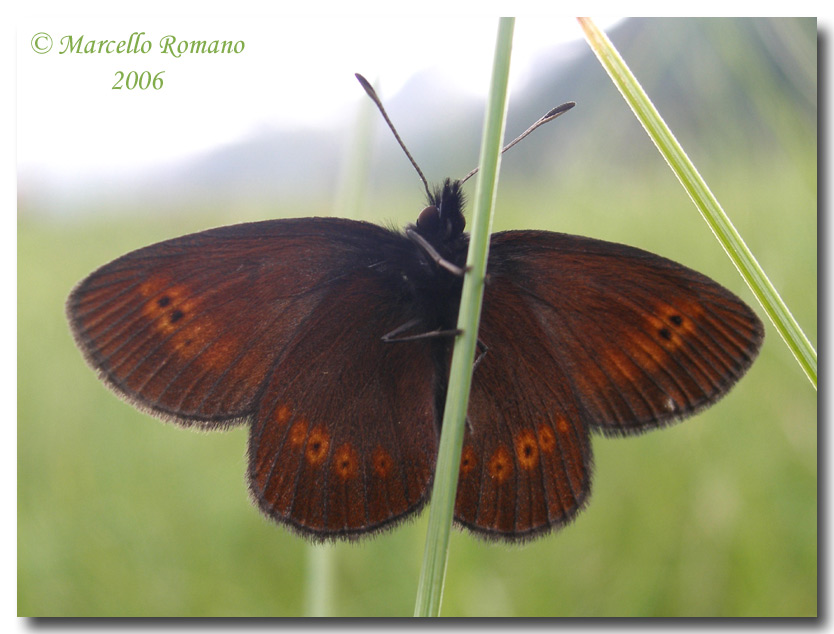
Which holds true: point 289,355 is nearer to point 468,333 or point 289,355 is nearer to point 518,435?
point 518,435

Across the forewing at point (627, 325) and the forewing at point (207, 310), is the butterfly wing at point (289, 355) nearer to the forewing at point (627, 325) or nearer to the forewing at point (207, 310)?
the forewing at point (207, 310)

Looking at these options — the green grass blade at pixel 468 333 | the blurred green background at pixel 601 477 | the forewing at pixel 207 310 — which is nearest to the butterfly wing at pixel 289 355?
the forewing at pixel 207 310

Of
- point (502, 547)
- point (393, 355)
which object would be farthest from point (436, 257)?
point (502, 547)

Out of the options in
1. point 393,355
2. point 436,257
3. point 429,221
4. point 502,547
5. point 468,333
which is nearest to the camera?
point 468,333

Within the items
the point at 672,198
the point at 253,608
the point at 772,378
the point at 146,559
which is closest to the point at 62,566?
the point at 146,559

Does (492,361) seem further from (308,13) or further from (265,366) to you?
(308,13)

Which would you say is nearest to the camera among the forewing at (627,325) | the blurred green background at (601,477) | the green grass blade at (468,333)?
the green grass blade at (468,333)

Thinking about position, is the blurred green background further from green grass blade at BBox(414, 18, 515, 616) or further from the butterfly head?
green grass blade at BBox(414, 18, 515, 616)
